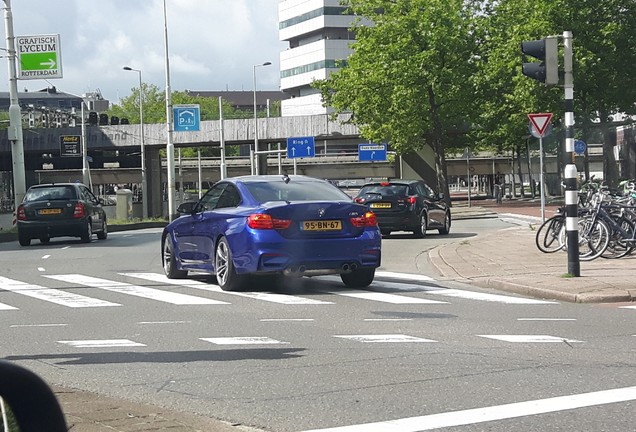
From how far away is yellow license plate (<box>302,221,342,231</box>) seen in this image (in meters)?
14.0

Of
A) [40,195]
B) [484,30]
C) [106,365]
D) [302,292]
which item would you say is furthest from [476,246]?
[484,30]

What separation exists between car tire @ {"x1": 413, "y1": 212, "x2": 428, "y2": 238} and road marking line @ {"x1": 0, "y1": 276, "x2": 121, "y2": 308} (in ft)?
44.4

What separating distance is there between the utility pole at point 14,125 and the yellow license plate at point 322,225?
23.2m

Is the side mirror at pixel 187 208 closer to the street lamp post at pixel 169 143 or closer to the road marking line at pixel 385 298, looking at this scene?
the road marking line at pixel 385 298

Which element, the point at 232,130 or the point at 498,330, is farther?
the point at 232,130

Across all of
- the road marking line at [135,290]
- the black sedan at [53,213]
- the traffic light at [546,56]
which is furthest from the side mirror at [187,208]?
the black sedan at [53,213]

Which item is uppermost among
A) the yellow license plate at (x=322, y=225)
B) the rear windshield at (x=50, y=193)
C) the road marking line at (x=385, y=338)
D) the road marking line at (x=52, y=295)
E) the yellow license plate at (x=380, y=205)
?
the rear windshield at (x=50, y=193)

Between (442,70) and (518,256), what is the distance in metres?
37.6

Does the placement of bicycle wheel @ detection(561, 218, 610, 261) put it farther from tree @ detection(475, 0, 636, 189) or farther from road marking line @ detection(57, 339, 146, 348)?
tree @ detection(475, 0, 636, 189)

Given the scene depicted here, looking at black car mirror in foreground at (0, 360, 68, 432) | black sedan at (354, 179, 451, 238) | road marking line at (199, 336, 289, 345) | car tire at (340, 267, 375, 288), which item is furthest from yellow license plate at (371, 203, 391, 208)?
black car mirror in foreground at (0, 360, 68, 432)

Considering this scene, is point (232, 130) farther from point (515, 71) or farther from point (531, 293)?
point (531, 293)

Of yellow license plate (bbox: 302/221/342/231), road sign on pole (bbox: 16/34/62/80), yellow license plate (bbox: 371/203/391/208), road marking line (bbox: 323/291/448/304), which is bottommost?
road marking line (bbox: 323/291/448/304)

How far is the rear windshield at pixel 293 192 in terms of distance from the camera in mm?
14461

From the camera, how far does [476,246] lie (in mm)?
22797
